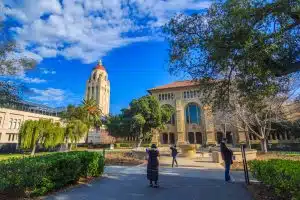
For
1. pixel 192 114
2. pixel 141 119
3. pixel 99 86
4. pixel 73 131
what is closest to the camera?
pixel 141 119

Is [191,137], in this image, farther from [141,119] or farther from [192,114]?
[141,119]

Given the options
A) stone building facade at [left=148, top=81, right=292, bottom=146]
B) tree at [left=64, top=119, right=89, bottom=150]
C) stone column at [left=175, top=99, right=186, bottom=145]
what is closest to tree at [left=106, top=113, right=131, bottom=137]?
tree at [left=64, top=119, right=89, bottom=150]

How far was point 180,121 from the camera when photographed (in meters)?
49.4

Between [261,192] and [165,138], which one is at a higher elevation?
[165,138]

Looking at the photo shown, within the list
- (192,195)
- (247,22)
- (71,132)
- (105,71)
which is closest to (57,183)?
(192,195)

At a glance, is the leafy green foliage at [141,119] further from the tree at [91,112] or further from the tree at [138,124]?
the tree at [91,112]

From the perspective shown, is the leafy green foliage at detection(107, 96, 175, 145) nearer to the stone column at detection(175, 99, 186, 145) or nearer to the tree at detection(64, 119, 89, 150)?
the tree at detection(64, 119, 89, 150)

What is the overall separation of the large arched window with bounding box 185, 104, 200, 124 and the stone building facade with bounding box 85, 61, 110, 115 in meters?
60.5

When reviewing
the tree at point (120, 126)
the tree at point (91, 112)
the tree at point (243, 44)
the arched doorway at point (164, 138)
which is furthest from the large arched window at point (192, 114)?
the tree at point (243, 44)

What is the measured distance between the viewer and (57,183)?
710cm

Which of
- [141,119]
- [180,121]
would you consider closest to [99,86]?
[180,121]

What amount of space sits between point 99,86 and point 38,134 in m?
73.5

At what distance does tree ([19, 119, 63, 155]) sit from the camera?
27.5 meters

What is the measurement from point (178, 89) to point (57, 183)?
1796 inches
